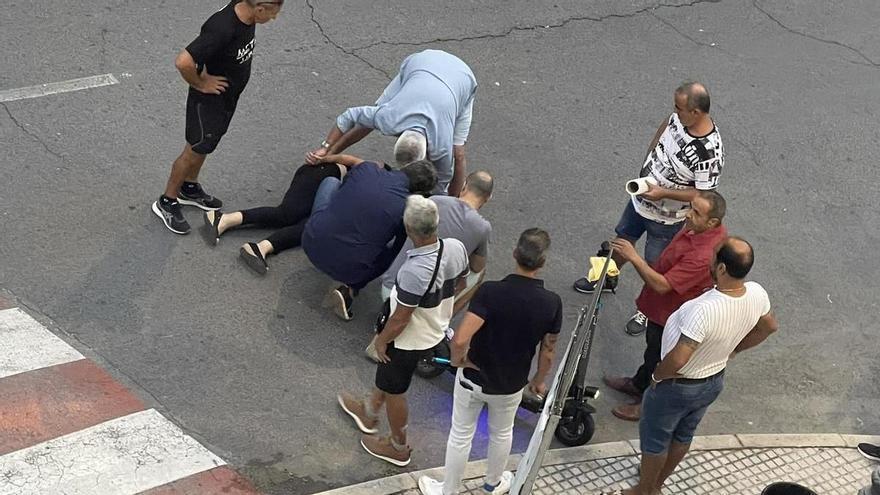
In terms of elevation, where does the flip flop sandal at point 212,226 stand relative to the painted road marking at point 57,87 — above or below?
below

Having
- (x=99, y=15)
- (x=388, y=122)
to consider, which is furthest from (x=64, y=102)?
(x=388, y=122)

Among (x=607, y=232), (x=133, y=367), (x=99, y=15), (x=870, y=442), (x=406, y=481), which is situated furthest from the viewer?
(x=99, y=15)

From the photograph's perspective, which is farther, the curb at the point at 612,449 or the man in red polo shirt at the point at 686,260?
the man in red polo shirt at the point at 686,260

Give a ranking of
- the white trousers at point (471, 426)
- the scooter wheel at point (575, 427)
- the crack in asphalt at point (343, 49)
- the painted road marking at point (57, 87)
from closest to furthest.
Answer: the white trousers at point (471, 426) → the scooter wheel at point (575, 427) → the painted road marking at point (57, 87) → the crack in asphalt at point (343, 49)

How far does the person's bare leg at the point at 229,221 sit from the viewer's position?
7898 mm

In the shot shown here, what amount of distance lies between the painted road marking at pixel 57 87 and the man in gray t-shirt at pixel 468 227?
3550 mm

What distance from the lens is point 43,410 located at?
21.0 ft

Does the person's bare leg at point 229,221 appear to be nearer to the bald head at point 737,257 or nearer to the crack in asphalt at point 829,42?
the bald head at point 737,257

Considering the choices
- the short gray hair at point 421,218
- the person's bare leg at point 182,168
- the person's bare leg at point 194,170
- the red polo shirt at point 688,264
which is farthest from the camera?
the person's bare leg at point 194,170

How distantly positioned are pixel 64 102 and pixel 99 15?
5.00ft

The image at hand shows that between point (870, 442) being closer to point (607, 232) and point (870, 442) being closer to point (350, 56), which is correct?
point (607, 232)

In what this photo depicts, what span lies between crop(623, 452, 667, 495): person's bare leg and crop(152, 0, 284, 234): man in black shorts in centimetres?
365

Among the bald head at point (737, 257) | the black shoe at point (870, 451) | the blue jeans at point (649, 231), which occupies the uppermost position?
the bald head at point (737, 257)

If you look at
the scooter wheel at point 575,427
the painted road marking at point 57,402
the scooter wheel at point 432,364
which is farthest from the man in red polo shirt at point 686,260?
the painted road marking at point 57,402
